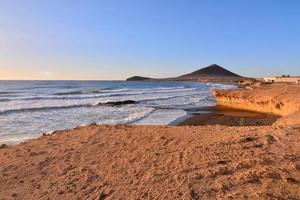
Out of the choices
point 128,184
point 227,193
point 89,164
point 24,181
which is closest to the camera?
point 227,193

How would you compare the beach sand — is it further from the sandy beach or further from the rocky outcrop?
the rocky outcrop

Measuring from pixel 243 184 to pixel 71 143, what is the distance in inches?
212

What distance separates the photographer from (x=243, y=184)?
230 inches

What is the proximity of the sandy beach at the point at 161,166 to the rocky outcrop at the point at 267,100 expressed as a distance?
9.23 metres

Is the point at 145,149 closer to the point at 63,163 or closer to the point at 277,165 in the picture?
the point at 63,163

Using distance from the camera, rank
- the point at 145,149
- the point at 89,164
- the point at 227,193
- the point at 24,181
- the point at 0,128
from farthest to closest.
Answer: the point at 0,128 < the point at 145,149 < the point at 89,164 < the point at 24,181 < the point at 227,193

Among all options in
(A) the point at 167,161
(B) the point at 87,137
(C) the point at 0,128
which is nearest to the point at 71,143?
(B) the point at 87,137

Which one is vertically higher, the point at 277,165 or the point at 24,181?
the point at 277,165

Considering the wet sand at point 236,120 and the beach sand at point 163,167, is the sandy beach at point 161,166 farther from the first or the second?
the wet sand at point 236,120

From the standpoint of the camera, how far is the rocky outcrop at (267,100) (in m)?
20.0

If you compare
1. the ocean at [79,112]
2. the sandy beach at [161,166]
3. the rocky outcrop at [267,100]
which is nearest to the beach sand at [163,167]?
the sandy beach at [161,166]

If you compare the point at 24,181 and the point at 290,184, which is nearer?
the point at 290,184

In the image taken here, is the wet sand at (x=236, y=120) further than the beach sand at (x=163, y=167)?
Yes

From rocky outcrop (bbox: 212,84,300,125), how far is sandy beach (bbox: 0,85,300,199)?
923 centimetres
